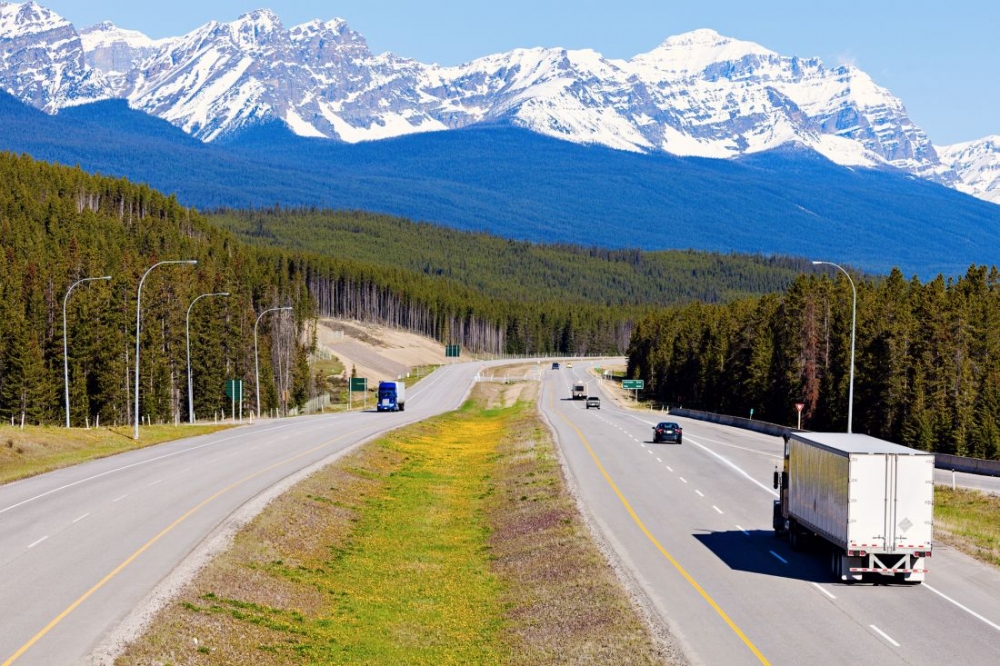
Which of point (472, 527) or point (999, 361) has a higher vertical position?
point (999, 361)

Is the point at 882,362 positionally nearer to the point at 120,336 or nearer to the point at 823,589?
the point at 120,336

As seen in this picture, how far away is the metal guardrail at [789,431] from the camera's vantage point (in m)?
60.7

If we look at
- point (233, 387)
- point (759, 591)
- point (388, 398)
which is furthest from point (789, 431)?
point (388, 398)

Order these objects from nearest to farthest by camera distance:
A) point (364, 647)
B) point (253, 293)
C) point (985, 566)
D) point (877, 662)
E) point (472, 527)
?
1. point (877, 662)
2. point (364, 647)
3. point (985, 566)
4. point (472, 527)
5. point (253, 293)

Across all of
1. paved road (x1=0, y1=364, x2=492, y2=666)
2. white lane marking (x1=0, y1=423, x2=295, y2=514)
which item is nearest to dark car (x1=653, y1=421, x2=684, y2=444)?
paved road (x1=0, y1=364, x2=492, y2=666)

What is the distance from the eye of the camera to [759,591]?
29.5 meters

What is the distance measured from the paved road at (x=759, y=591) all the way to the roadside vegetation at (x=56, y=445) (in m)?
23.4

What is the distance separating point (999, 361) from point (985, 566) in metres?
63.2

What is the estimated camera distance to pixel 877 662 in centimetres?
2289

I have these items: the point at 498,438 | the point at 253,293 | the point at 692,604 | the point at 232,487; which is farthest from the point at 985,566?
the point at 253,293

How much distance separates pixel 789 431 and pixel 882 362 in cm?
2176

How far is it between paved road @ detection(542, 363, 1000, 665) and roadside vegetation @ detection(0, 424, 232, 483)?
23.4 metres

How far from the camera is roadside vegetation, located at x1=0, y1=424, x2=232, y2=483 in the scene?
55.2 metres

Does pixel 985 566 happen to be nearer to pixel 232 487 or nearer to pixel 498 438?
pixel 232 487
